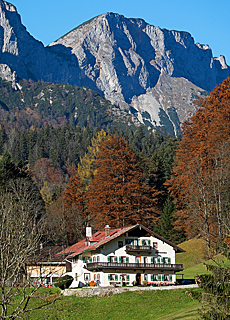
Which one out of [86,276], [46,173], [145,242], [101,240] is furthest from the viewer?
[46,173]

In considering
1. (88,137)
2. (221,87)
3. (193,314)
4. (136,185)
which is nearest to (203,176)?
(136,185)

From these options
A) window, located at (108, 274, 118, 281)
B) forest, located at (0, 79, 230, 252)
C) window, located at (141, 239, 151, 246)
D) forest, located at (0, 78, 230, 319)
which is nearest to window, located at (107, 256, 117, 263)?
window, located at (108, 274, 118, 281)

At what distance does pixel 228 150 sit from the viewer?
55844 millimetres

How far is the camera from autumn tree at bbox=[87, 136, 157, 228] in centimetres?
6381

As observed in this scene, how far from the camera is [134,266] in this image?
50000mm

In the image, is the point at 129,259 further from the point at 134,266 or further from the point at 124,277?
the point at 124,277

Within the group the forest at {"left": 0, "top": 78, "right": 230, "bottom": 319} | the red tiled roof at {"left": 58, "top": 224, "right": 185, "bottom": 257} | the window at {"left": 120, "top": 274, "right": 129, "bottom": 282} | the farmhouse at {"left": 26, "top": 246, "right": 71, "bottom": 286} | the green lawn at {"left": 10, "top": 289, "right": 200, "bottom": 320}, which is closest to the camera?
the farmhouse at {"left": 26, "top": 246, "right": 71, "bottom": 286}

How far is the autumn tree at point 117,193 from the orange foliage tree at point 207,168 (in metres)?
5.93

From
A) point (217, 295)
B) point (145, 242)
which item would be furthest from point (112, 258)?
point (217, 295)

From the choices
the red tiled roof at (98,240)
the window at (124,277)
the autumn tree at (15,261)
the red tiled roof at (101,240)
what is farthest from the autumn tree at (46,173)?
the autumn tree at (15,261)

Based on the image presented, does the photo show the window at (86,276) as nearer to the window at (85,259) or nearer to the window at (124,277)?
the window at (85,259)

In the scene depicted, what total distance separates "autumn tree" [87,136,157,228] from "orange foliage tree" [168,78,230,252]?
234 inches

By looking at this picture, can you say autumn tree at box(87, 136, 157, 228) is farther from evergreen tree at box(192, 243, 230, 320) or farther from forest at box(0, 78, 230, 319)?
evergreen tree at box(192, 243, 230, 320)

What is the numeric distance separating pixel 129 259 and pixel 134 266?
159 centimetres
